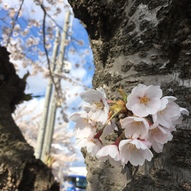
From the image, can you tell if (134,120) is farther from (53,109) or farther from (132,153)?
(53,109)

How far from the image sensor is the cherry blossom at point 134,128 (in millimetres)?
688

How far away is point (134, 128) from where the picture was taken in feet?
2.32

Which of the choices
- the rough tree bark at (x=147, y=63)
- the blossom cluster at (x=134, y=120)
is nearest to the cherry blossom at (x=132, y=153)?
the blossom cluster at (x=134, y=120)

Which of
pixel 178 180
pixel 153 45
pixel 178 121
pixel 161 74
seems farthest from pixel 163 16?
pixel 178 180

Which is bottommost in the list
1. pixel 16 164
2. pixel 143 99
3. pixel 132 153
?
pixel 132 153

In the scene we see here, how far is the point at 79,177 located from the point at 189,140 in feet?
44.4

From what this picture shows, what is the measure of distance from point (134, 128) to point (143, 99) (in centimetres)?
8

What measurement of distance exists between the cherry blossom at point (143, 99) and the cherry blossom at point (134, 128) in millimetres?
24

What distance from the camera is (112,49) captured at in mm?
1060

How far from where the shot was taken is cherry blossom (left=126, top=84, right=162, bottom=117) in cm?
68

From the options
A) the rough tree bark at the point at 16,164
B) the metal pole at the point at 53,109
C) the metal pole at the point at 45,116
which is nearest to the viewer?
the rough tree bark at the point at 16,164

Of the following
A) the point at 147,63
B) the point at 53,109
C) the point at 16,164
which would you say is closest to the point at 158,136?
the point at 147,63

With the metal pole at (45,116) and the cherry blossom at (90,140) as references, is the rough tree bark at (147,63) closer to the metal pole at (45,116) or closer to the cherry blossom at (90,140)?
the cherry blossom at (90,140)

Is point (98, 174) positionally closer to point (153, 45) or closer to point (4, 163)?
point (153, 45)
